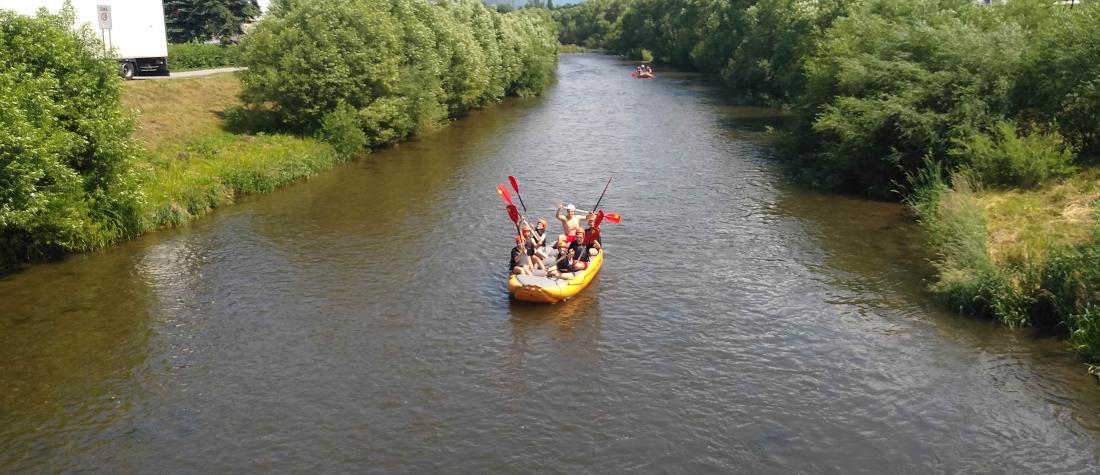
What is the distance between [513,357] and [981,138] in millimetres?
16991

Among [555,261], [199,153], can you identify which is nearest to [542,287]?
[555,261]

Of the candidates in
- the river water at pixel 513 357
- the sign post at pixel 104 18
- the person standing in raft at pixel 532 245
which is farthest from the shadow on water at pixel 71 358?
the sign post at pixel 104 18

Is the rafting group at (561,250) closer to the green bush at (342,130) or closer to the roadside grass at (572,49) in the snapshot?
the green bush at (342,130)

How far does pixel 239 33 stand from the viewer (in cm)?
5688

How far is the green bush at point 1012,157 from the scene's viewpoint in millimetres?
24047

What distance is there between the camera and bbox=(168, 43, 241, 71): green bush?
46.8m

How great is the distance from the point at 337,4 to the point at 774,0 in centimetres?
3301

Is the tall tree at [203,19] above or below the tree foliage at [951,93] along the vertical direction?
above

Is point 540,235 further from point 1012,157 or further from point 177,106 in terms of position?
point 177,106

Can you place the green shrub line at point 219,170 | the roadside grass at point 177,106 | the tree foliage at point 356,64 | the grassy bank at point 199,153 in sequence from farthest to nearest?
the tree foliage at point 356,64 < the roadside grass at point 177,106 < the grassy bank at point 199,153 < the green shrub line at point 219,170

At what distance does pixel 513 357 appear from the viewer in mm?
16984

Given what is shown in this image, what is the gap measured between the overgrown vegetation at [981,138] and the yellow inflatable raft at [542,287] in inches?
325

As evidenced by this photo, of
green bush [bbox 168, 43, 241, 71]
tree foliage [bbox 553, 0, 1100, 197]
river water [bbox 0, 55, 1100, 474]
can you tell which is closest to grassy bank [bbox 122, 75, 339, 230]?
river water [bbox 0, 55, 1100, 474]

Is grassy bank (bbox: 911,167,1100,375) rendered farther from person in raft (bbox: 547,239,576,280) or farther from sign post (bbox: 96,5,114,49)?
sign post (bbox: 96,5,114,49)
